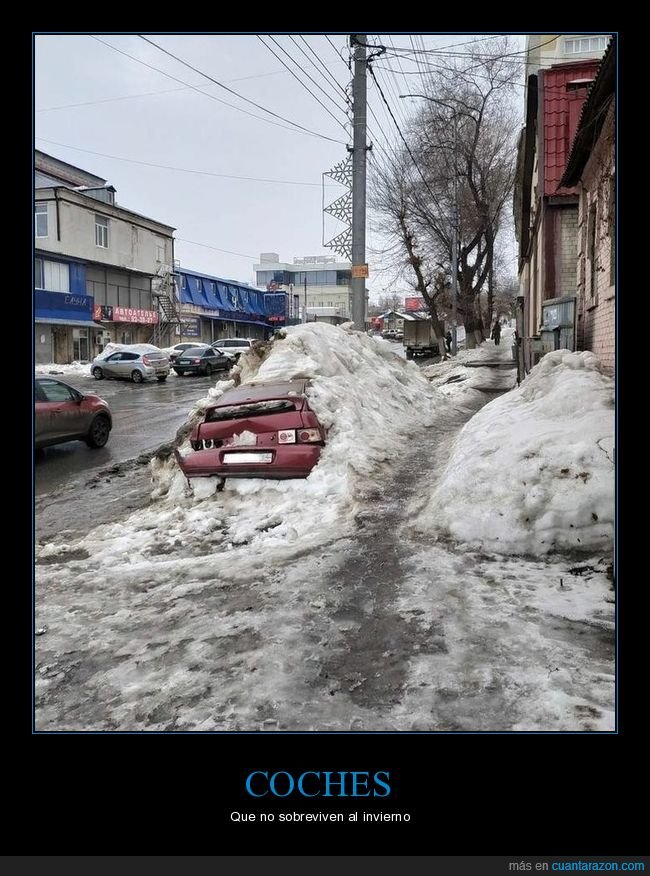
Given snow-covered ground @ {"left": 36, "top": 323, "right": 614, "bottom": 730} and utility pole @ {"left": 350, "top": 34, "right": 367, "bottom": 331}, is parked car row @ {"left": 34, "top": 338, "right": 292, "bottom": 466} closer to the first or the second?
snow-covered ground @ {"left": 36, "top": 323, "right": 614, "bottom": 730}

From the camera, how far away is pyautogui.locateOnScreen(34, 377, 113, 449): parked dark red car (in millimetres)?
9578

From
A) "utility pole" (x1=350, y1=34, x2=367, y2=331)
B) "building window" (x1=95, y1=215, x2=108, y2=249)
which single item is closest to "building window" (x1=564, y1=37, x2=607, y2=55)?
"utility pole" (x1=350, y1=34, x2=367, y2=331)

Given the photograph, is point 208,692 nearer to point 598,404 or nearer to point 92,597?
point 92,597

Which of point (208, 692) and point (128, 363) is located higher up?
point (128, 363)

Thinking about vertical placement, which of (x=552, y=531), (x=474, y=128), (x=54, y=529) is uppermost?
(x=474, y=128)

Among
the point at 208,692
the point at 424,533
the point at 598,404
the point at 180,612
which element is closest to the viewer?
the point at 208,692

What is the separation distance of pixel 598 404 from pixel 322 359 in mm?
4466

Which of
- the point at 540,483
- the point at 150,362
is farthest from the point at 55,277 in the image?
the point at 540,483

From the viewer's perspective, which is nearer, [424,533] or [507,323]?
[424,533]

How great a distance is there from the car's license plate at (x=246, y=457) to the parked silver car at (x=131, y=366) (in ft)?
74.5

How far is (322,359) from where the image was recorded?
8961 mm

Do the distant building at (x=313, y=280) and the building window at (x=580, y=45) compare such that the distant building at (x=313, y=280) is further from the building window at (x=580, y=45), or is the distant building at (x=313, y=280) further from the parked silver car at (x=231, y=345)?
the building window at (x=580, y=45)

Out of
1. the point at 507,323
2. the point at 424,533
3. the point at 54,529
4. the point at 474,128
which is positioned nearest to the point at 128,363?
Result: the point at 474,128

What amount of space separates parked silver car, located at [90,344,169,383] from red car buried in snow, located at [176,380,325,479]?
882 inches
